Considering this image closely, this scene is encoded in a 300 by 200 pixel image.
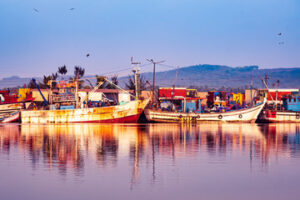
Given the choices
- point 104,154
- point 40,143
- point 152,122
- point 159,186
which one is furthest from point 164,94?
point 159,186

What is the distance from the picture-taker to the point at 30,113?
66.8m

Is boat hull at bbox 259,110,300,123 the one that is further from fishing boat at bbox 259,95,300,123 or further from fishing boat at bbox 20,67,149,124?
fishing boat at bbox 20,67,149,124

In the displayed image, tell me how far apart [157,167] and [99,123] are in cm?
4190

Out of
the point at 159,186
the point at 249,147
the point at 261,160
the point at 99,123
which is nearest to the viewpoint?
the point at 159,186

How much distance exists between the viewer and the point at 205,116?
68125mm

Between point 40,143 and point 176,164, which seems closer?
point 176,164

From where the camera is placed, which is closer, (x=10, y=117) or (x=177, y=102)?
(x=10, y=117)

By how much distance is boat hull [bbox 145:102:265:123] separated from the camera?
66.2 m

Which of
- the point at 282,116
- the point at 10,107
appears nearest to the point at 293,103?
the point at 282,116

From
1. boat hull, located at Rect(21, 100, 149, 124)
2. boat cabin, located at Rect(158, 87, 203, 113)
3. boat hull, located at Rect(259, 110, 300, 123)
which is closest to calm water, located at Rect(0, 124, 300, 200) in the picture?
boat hull, located at Rect(21, 100, 149, 124)

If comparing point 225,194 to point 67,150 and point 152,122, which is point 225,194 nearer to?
point 67,150

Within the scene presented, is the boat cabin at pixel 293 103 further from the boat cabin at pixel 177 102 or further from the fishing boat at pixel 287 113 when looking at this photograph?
the boat cabin at pixel 177 102

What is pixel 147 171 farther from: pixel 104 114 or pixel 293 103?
pixel 293 103

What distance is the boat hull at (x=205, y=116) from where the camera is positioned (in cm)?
6625
